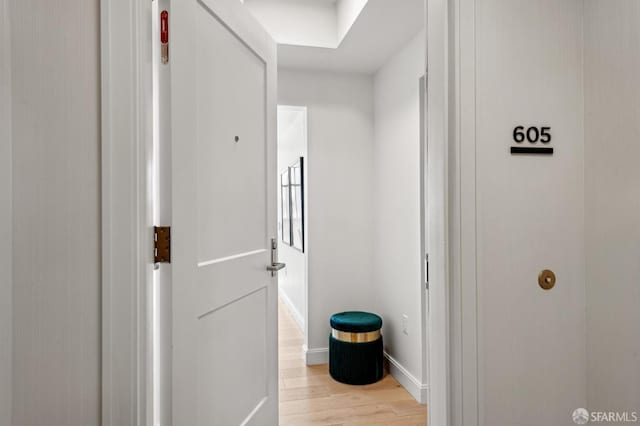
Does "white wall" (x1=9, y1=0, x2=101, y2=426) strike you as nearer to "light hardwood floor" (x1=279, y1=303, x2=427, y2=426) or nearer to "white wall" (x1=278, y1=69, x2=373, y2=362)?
"light hardwood floor" (x1=279, y1=303, x2=427, y2=426)

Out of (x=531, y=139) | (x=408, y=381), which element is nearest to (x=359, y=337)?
(x=408, y=381)

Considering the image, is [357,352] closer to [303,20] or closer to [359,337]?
[359,337]

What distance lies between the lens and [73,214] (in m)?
0.89

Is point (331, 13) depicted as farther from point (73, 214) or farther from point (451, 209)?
point (73, 214)

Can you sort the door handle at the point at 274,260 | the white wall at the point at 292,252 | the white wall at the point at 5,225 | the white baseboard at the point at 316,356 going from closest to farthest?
the white wall at the point at 5,225 < the door handle at the point at 274,260 < the white baseboard at the point at 316,356 < the white wall at the point at 292,252

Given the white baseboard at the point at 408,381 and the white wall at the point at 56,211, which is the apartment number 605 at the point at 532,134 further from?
the white baseboard at the point at 408,381

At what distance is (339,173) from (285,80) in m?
0.88

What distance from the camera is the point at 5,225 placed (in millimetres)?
720

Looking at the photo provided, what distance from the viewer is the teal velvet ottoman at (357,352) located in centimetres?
264

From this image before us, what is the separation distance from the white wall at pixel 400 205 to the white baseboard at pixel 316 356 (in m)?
0.51

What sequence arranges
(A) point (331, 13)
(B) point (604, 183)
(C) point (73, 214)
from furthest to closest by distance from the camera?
(A) point (331, 13) < (B) point (604, 183) < (C) point (73, 214)

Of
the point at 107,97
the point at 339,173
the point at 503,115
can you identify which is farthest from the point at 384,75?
the point at 107,97

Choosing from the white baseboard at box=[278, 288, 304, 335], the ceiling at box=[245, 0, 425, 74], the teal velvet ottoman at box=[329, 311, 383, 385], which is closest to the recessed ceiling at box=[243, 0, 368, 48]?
the ceiling at box=[245, 0, 425, 74]

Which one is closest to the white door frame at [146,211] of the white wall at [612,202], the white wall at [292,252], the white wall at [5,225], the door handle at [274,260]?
the white wall at [5,225]
